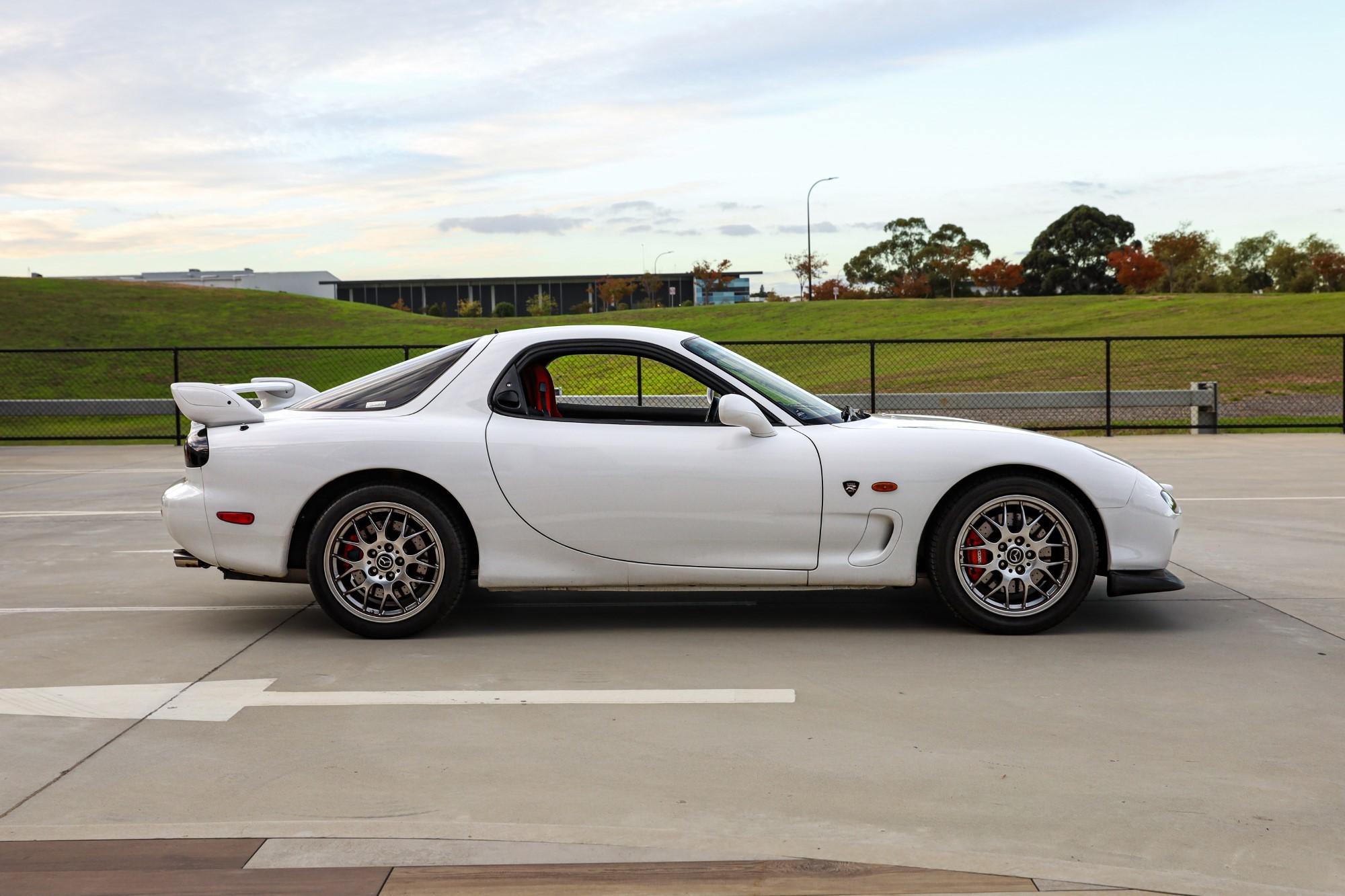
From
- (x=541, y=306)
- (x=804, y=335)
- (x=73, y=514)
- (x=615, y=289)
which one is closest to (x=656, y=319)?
(x=804, y=335)

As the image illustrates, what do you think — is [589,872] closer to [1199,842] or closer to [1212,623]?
[1199,842]

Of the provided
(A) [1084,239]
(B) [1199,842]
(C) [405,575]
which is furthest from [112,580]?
(A) [1084,239]

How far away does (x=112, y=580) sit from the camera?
707cm

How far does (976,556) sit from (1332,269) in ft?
213

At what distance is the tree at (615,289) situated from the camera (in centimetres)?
7119

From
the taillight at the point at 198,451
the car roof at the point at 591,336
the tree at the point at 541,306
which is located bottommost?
the taillight at the point at 198,451

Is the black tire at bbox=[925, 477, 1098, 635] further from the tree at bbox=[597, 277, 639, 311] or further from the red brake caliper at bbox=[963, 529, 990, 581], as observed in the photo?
the tree at bbox=[597, 277, 639, 311]

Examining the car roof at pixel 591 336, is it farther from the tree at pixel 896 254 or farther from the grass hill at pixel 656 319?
the tree at pixel 896 254

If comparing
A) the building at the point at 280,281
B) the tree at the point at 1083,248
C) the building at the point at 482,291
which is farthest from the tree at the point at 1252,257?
the building at the point at 280,281

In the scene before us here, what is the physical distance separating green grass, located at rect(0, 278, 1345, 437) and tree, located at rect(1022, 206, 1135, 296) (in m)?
30.7

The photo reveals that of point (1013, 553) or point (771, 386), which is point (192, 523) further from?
Result: point (1013, 553)

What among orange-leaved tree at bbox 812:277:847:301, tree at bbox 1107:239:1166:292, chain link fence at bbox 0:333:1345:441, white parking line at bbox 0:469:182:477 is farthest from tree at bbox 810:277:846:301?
white parking line at bbox 0:469:182:477

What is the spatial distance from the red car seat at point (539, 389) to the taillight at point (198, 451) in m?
1.50

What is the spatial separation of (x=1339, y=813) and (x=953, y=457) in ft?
7.87
